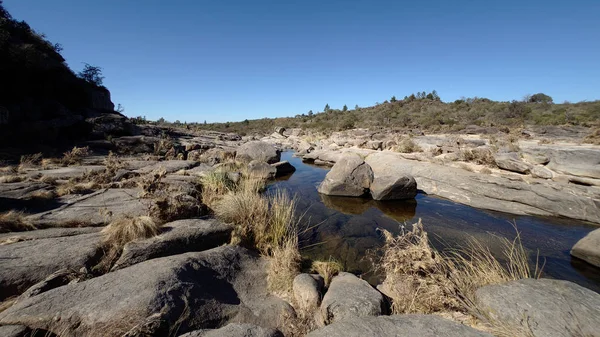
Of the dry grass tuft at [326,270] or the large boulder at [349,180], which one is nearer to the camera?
the dry grass tuft at [326,270]

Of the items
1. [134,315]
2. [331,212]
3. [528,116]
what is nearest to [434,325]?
[134,315]

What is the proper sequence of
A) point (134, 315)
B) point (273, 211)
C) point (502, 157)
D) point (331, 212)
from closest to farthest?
point (134, 315), point (273, 211), point (331, 212), point (502, 157)

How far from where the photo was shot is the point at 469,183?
25.2 feet

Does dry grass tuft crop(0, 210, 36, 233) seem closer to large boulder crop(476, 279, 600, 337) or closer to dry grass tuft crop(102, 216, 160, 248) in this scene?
dry grass tuft crop(102, 216, 160, 248)

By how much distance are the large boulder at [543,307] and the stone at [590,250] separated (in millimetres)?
2822

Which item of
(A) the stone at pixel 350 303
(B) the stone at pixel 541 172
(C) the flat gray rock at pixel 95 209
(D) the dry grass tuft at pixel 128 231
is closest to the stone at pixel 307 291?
(A) the stone at pixel 350 303

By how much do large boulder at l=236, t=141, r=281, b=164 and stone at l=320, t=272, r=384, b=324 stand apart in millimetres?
10443

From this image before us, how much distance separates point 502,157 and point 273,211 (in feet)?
30.6

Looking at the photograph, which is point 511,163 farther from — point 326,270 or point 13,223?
point 13,223

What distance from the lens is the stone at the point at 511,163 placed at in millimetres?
8070

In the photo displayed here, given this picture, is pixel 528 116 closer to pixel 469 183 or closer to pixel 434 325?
pixel 469 183

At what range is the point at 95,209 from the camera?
4.36 meters

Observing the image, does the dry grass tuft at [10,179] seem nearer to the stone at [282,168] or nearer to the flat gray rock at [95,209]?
the flat gray rock at [95,209]

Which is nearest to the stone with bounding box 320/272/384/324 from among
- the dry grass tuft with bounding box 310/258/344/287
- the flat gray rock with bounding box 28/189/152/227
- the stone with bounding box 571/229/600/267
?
the dry grass tuft with bounding box 310/258/344/287
